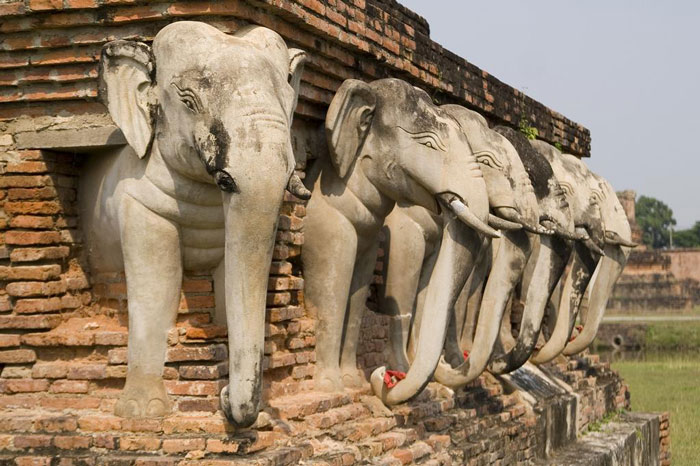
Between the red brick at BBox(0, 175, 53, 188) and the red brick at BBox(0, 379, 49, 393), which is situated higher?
the red brick at BBox(0, 175, 53, 188)

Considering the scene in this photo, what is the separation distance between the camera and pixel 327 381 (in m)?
6.48

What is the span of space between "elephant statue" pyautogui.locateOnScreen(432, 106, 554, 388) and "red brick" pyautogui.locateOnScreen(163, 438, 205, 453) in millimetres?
2345

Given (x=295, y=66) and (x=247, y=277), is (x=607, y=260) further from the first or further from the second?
(x=247, y=277)

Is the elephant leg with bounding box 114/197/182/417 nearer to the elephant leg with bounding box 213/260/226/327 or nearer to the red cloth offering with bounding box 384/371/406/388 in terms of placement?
the elephant leg with bounding box 213/260/226/327

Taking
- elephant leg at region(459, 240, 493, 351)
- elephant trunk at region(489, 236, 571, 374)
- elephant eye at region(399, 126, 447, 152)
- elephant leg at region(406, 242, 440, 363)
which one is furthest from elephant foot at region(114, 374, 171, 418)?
elephant trunk at region(489, 236, 571, 374)

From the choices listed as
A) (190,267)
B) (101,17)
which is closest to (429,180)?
(190,267)

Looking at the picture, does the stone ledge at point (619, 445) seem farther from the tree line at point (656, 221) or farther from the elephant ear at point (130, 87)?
the tree line at point (656, 221)

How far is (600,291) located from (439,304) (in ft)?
13.4

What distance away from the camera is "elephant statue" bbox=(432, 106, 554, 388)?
7.20 metres

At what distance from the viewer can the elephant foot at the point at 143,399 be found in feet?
17.6

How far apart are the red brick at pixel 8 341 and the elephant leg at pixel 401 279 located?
2456 millimetres

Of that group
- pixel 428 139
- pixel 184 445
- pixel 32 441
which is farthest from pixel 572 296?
pixel 32 441

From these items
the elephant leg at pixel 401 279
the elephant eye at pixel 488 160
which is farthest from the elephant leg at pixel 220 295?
the elephant eye at pixel 488 160

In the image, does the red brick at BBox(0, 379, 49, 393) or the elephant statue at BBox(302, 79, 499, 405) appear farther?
the elephant statue at BBox(302, 79, 499, 405)
